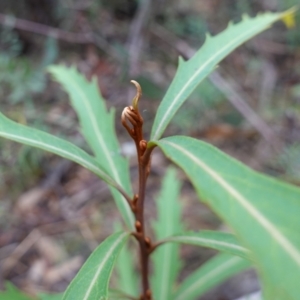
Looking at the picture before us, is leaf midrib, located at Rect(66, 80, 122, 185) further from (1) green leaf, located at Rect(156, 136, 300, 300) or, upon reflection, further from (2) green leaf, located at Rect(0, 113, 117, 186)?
(1) green leaf, located at Rect(156, 136, 300, 300)

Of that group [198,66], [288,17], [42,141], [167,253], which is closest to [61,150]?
[42,141]

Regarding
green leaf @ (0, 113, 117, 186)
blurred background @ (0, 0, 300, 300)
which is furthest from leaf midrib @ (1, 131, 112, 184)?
blurred background @ (0, 0, 300, 300)

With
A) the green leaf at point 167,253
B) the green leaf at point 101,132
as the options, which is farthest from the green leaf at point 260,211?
the green leaf at point 167,253

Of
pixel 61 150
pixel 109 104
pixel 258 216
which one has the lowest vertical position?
pixel 258 216

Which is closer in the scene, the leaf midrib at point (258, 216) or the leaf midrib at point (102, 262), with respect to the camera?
the leaf midrib at point (258, 216)

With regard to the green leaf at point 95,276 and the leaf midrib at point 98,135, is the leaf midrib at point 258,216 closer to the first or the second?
the green leaf at point 95,276

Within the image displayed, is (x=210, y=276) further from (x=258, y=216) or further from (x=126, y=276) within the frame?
(x=258, y=216)
